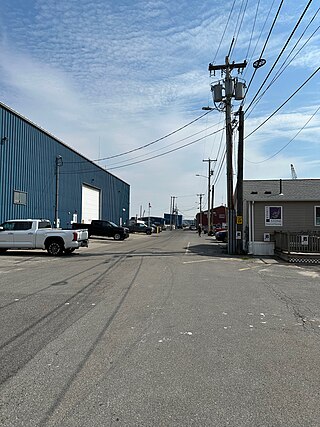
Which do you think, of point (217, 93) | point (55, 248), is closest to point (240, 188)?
point (217, 93)

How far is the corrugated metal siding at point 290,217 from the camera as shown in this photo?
22.7 meters

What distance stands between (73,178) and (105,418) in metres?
38.2

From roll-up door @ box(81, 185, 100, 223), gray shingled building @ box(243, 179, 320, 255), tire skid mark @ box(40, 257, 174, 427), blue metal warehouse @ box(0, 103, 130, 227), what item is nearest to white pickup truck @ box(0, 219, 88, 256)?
blue metal warehouse @ box(0, 103, 130, 227)

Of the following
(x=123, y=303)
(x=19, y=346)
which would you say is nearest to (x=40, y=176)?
(x=123, y=303)

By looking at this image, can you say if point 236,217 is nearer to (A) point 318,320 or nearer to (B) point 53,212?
(A) point 318,320

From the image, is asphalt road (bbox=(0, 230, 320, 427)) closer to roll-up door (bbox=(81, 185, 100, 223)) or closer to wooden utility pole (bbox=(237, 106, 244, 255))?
wooden utility pole (bbox=(237, 106, 244, 255))

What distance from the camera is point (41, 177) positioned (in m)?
32.4

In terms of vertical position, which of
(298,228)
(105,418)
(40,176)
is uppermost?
(40,176)

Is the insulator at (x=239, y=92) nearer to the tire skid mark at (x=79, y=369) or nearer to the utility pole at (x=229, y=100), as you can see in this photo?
the utility pole at (x=229, y=100)

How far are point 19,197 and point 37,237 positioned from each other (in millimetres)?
10117

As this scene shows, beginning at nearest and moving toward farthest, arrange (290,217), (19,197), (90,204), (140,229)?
(290,217)
(19,197)
(90,204)
(140,229)

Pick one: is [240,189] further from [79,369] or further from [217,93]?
[79,369]

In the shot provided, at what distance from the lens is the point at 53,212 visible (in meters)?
34.9

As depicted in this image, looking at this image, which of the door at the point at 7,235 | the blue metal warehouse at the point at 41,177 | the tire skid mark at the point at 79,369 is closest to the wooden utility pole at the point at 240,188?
the door at the point at 7,235
